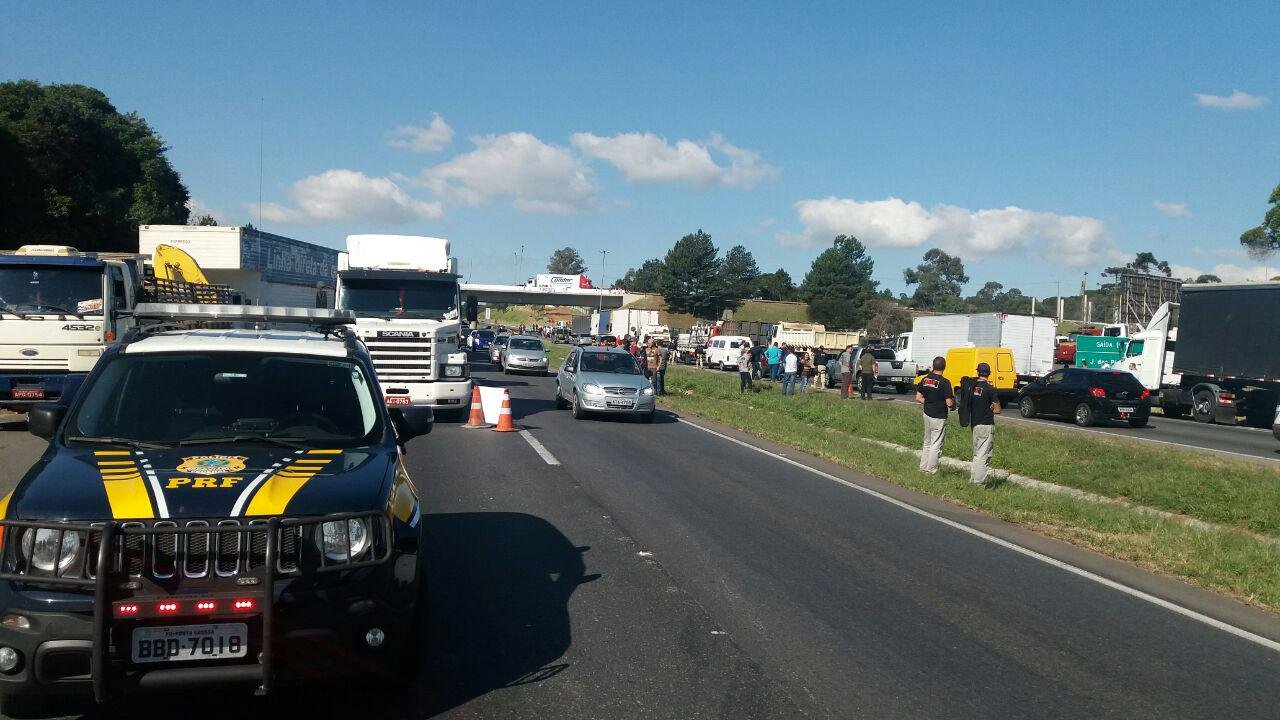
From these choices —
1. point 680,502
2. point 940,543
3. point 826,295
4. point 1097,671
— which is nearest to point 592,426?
point 680,502

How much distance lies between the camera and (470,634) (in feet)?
20.0

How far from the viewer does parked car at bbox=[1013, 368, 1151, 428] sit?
83.7 ft

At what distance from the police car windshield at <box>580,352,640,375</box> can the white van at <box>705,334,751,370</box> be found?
109 feet

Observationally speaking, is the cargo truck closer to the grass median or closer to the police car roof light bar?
the grass median

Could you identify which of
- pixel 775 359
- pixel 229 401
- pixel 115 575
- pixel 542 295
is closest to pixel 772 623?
pixel 229 401

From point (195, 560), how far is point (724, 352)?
5360 cm

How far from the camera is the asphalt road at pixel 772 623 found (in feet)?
17.1

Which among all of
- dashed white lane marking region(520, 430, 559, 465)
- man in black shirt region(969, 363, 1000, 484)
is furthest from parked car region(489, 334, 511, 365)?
man in black shirt region(969, 363, 1000, 484)

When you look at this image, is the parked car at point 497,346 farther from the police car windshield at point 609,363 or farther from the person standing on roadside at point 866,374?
the police car windshield at point 609,363

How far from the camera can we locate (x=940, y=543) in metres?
9.80

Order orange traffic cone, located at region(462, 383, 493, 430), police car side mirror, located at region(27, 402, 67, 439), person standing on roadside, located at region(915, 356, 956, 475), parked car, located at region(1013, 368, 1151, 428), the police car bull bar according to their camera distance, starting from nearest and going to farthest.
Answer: the police car bull bar → police car side mirror, located at region(27, 402, 67, 439) → person standing on roadside, located at region(915, 356, 956, 475) → orange traffic cone, located at region(462, 383, 493, 430) → parked car, located at region(1013, 368, 1151, 428)

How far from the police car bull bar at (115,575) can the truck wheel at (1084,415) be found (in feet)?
83.0

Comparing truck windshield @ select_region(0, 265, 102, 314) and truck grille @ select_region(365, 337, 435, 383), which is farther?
truck grille @ select_region(365, 337, 435, 383)

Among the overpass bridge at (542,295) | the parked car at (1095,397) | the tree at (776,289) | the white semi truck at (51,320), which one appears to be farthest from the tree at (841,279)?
the white semi truck at (51,320)
